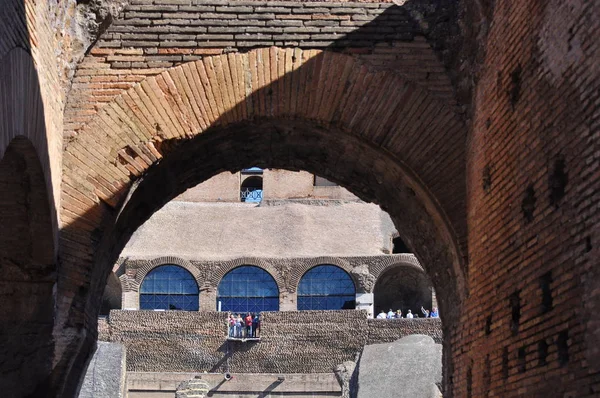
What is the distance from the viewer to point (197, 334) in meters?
26.8

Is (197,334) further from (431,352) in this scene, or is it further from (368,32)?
(368,32)

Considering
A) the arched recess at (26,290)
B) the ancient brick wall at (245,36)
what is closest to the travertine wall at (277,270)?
the ancient brick wall at (245,36)

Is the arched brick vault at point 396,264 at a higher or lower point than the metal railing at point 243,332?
higher

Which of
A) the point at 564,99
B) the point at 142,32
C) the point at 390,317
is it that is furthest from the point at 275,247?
the point at 564,99

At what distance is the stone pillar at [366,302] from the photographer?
29.1m

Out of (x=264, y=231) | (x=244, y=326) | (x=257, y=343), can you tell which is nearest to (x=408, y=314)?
(x=257, y=343)

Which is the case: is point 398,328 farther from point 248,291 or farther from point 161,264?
point 161,264

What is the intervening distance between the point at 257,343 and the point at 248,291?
3.20 meters

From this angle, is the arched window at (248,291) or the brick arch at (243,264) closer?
the arched window at (248,291)

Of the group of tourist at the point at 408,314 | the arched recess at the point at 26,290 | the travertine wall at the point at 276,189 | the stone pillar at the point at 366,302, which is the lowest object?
the arched recess at the point at 26,290

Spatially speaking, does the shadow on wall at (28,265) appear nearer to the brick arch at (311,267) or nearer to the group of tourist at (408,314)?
the group of tourist at (408,314)

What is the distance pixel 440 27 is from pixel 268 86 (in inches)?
55.8

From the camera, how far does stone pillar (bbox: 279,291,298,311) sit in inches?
1147

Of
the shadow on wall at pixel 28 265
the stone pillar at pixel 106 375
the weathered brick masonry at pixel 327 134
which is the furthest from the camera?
the stone pillar at pixel 106 375
